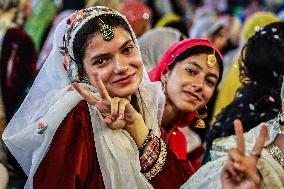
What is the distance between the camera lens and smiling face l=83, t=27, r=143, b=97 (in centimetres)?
234

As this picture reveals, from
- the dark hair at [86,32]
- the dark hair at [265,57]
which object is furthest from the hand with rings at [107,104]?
the dark hair at [265,57]

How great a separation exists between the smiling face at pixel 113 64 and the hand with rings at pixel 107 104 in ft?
0.25

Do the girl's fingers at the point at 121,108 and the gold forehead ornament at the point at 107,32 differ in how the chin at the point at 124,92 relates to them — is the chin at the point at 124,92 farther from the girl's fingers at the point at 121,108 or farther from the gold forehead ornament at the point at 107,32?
the gold forehead ornament at the point at 107,32

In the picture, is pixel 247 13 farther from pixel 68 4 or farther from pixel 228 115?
pixel 228 115

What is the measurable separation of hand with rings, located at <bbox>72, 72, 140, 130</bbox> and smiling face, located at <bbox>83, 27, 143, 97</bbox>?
3.0 inches

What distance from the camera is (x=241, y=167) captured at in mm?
1880

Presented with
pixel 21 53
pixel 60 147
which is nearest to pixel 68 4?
pixel 21 53

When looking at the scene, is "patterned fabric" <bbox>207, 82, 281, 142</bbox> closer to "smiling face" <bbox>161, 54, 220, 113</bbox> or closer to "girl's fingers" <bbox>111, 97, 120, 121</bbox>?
"smiling face" <bbox>161, 54, 220, 113</bbox>

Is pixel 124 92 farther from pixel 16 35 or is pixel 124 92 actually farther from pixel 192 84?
pixel 16 35

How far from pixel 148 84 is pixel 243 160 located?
88cm

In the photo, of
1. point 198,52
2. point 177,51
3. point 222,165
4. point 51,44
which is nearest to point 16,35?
point 51,44

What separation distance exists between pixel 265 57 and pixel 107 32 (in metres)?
1.30

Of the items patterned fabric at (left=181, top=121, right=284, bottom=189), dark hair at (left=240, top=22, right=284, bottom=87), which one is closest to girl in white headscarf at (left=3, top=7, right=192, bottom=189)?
patterned fabric at (left=181, top=121, right=284, bottom=189)

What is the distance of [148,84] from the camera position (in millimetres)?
2693
